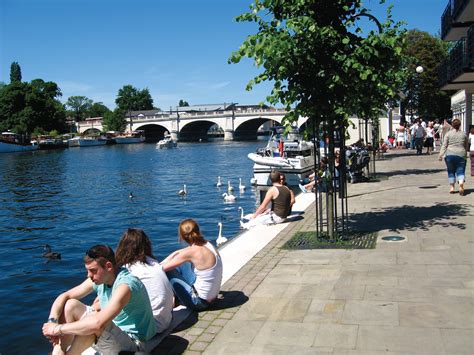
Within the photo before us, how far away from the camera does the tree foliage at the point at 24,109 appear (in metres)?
102

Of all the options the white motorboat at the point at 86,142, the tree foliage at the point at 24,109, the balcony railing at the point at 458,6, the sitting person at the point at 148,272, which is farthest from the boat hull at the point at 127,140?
the sitting person at the point at 148,272

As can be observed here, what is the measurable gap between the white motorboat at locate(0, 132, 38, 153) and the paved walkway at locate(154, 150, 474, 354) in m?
87.4

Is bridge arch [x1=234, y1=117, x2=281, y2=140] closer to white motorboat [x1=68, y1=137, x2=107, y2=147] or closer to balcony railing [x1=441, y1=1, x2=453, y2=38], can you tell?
white motorboat [x1=68, y1=137, x2=107, y2=147]

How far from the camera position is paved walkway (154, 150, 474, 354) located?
17.1 ft

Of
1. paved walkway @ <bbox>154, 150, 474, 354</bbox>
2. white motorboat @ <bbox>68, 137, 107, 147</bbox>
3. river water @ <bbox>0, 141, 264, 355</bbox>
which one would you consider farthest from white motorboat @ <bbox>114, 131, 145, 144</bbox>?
paved walkway @ <bbox>154, 150, 474, 354</bbox>

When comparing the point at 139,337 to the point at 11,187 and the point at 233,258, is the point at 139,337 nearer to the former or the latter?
the point at 233,258

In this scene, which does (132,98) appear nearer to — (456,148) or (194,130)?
(194,130)

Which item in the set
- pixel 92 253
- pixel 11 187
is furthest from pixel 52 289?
pixel 11 187

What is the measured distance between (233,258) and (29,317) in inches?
151

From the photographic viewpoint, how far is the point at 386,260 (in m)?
8.12

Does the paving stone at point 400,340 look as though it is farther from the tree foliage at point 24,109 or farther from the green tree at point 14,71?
the green tree at point 14,71

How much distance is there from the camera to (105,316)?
15.3ft

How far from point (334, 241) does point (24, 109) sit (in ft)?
341

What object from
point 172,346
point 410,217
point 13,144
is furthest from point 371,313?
point 13,144
